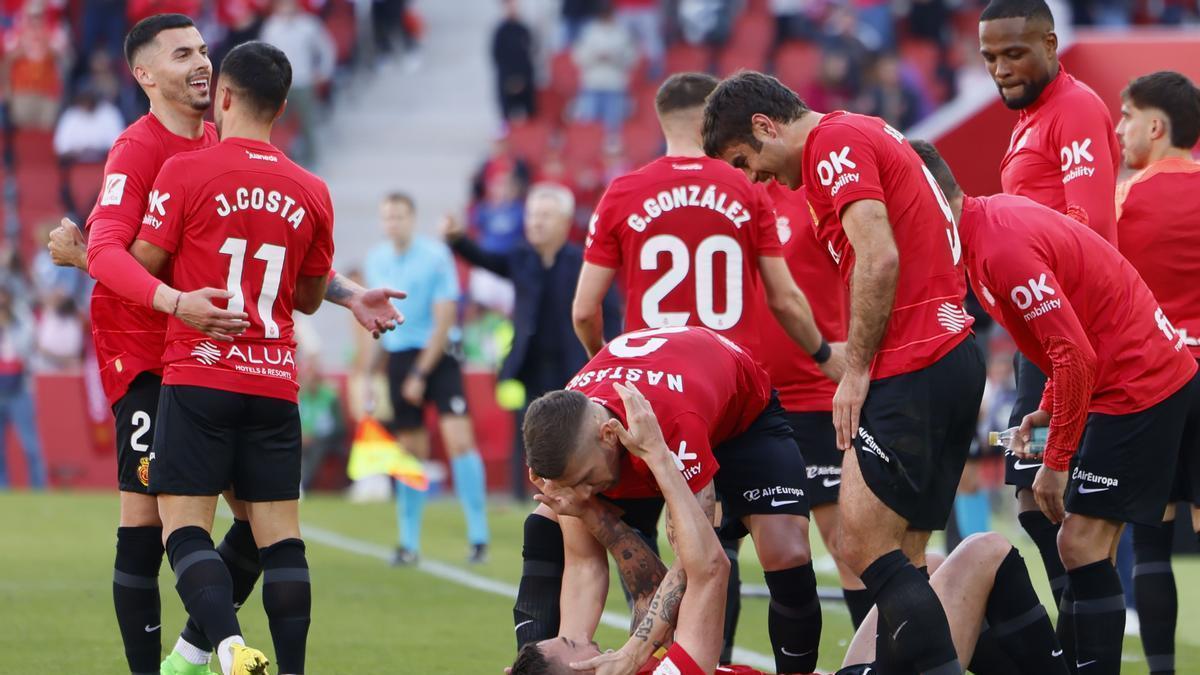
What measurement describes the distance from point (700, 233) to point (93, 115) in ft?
49.5

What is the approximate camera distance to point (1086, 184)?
643 centimetres

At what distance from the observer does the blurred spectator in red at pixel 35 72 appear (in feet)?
69.9

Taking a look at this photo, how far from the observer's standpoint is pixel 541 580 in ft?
19.2

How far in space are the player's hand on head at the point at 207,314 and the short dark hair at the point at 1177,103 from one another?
12.0ft

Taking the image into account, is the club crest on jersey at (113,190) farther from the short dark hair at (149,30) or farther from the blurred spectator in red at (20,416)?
the blurred spectator in red at (20,416)

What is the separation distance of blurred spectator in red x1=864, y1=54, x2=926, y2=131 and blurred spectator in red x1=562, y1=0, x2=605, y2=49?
4601 millimetres

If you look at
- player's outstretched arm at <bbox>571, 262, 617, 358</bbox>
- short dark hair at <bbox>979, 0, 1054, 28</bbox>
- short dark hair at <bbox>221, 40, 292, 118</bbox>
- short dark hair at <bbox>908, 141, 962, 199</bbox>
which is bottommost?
player's outstretched arm at <bbox>571, 262, 617, 358</bbox>

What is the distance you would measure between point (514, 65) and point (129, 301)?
1598cm

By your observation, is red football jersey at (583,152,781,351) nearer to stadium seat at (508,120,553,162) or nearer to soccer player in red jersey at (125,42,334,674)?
soccer player in red jersey at (125,42,334,674)

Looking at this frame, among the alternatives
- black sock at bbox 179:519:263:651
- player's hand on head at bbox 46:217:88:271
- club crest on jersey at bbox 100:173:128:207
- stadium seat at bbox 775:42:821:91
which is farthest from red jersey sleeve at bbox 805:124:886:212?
stadium seat at bbox 775:42:821:91

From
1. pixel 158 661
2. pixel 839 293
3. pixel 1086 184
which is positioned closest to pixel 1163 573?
pixel 1086 184

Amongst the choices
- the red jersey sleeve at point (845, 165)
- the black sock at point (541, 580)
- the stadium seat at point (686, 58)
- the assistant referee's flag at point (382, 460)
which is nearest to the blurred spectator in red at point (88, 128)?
the stadium seat at point (686, 58)

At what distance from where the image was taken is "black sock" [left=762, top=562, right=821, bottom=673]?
20.2 ft

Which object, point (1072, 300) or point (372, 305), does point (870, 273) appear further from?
point (372, 305)
